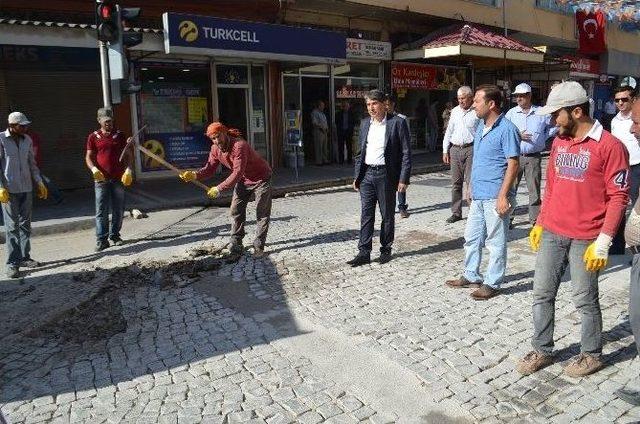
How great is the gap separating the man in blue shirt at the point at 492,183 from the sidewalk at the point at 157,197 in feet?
21.4

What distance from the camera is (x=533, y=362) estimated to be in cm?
380

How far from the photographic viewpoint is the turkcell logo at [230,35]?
11695 millimetres

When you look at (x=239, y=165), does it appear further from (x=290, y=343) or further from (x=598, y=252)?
(x=598, y=252)

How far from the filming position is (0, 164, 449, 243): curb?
28.9 ft

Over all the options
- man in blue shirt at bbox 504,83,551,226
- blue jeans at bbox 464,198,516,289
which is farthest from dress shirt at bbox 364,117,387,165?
man in blue shirt at bbox 504,83,551,226

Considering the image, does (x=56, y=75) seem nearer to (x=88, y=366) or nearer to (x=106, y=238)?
(x=106, y=238)

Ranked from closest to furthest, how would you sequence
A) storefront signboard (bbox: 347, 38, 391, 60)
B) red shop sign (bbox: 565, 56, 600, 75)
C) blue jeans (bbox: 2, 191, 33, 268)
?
blue jeans (bbox: 2, 191, 33, 268), storefront signboard (bbox: 347, 38, 391, 60), red shop sign (bbox: 565, 56, 600, 75)

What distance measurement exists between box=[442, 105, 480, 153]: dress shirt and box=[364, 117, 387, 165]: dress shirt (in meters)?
2.24

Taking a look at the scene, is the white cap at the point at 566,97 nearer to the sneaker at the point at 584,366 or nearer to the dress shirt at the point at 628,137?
the sneaker at the point at 584,366

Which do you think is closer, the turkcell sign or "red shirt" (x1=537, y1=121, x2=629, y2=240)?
"red shirt" (x1=537, y1=121, x2=629, y2=240)

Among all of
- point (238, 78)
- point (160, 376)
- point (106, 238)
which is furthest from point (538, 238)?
point (238, 78)

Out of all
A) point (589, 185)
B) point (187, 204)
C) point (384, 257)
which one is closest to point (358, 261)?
point (384, 257)

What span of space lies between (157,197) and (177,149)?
9.31ft

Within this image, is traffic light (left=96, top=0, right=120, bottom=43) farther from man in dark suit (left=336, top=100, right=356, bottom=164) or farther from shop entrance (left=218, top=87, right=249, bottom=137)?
man in dark suit (left=336, top=100, right=356, bottom=164)
